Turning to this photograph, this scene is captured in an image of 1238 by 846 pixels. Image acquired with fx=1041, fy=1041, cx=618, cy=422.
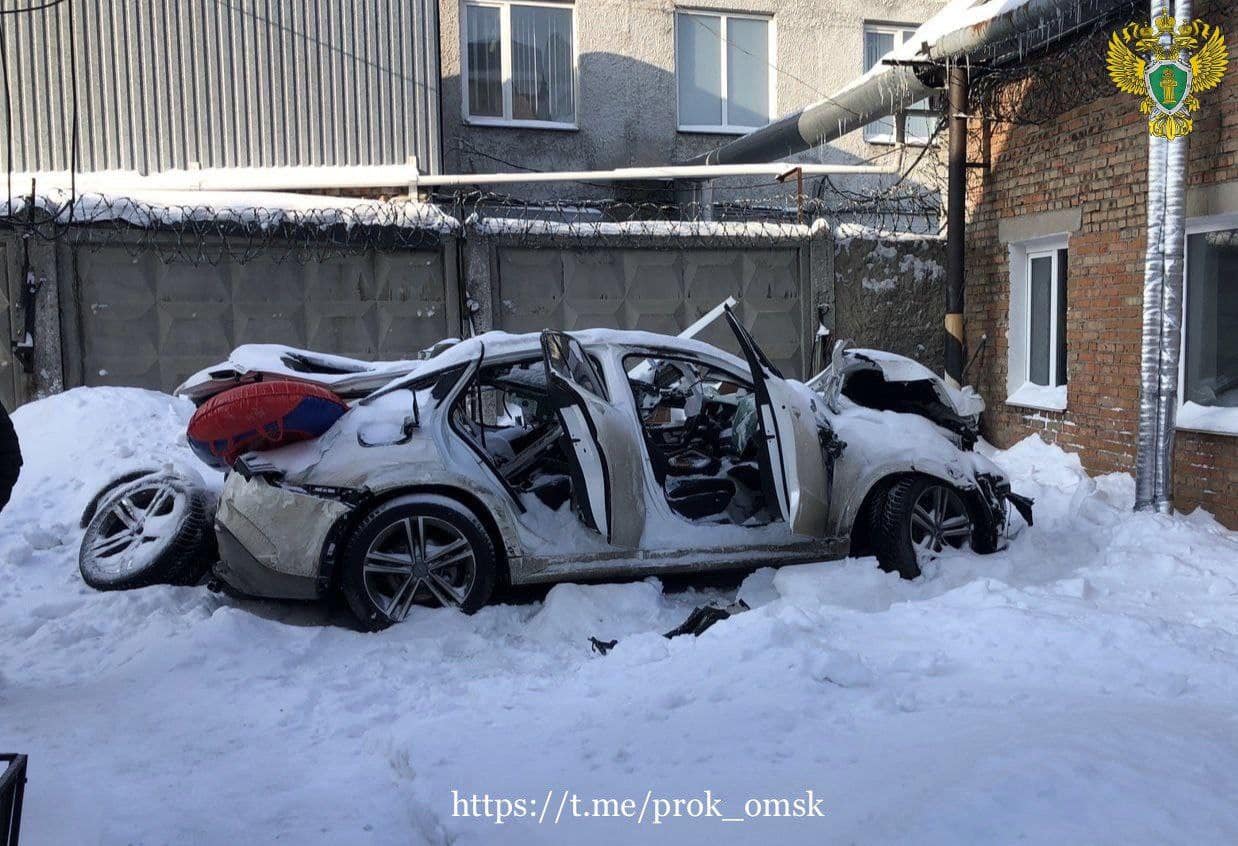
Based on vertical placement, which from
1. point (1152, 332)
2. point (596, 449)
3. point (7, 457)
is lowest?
point (596, 449)

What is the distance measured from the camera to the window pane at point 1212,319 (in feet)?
24.4

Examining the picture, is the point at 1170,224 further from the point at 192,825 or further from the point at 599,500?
the point at 192,825

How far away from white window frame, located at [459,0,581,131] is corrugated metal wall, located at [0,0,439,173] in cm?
323

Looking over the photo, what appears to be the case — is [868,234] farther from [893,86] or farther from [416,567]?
[416,567]

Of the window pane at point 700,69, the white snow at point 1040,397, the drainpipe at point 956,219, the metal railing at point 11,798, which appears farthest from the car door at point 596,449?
the window pane at point 700,69

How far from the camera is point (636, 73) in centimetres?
1528

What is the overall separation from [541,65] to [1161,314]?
10209mm

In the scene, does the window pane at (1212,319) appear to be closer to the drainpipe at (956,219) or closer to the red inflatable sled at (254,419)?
the drainpipe at (956,219)

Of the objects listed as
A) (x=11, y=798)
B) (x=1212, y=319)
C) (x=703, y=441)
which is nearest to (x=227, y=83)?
(x=703, y=441)

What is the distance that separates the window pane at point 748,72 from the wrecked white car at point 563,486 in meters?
10.5

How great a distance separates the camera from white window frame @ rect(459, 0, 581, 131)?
48.1ft

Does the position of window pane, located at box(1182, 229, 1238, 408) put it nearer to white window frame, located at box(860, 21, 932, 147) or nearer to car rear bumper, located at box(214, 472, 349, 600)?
car rear bumper, located at box(214, 472, 349, 600)

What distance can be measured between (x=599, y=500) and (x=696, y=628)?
91cm

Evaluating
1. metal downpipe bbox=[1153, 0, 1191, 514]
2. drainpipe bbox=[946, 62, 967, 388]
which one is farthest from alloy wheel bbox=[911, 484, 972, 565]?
drainpipe bbox=[946, 62, 967, 388]
